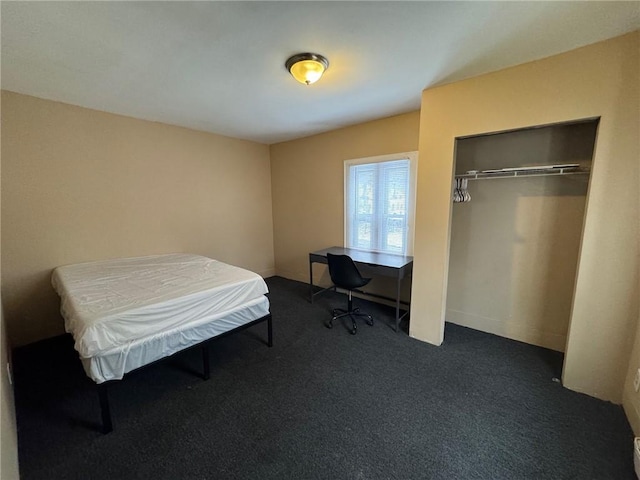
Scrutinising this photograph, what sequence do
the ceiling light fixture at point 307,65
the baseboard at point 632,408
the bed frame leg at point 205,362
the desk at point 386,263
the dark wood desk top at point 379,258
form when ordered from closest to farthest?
the baseboard at point 632,408 → the ceiling light fixture at point 307,65 → the bed frame leg at point 205,362 → the desk at point 386,263 → the dark wood desk top at point 379,258

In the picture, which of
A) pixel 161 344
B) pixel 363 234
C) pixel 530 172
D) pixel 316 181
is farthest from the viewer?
pixel 316 181

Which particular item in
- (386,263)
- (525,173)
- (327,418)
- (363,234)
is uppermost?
(525,173)

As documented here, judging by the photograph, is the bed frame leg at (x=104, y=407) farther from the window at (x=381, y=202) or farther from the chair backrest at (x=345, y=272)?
the window at (x=381, y=202)

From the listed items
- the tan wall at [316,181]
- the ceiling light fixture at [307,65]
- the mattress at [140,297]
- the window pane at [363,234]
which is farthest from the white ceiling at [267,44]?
the mattress at [140,297]

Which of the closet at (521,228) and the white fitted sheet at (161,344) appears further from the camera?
the closet at (521,228)

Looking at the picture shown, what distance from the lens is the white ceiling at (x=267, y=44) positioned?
1416 mm

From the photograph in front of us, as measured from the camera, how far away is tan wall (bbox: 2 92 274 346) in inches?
98.3

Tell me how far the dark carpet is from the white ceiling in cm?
219

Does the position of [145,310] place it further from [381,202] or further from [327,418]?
[381,202]

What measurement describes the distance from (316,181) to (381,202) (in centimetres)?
116

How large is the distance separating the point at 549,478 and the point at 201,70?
3.44 m

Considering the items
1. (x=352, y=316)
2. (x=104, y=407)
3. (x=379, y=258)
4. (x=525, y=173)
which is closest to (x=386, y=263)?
(x=379, y=258)

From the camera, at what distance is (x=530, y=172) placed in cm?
225

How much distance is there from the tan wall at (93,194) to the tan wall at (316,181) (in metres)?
0.83
